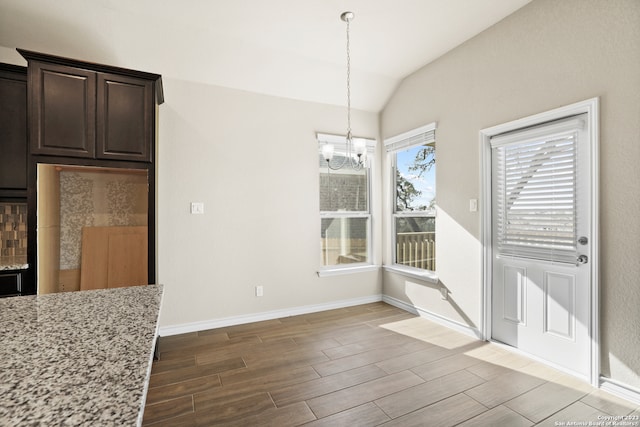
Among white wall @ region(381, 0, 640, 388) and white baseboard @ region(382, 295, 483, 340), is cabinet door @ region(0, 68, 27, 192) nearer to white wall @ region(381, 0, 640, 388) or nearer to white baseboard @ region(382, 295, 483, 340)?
white wall @ region(381, 0, 640, 388)

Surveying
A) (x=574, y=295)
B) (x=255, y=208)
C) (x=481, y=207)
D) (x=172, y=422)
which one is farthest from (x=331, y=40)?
(x=172, y=422)

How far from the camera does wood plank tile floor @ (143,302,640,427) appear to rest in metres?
1.98

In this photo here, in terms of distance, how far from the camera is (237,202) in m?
3.64

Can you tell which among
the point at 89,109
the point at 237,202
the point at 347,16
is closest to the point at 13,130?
the point at 89,109

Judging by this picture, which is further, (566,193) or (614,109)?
(566,193)

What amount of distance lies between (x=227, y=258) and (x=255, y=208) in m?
0.65

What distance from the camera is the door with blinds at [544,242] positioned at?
2412mm

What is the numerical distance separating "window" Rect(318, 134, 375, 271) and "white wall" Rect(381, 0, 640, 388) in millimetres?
876

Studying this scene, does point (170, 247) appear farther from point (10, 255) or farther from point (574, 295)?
point (574, 295)

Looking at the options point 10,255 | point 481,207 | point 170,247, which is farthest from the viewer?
point 170,247

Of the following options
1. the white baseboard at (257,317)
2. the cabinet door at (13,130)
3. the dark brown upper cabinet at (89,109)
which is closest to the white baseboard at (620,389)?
the white baseboard at (257,317)

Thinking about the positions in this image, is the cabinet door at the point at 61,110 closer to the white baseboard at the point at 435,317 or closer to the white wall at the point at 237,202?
the white wall at the point at 237,202

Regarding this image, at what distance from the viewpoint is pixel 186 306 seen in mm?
3414

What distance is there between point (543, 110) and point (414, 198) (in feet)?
5.74
